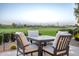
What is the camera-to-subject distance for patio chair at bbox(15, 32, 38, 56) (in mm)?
3184

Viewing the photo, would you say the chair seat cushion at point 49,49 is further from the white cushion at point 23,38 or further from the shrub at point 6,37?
the shrub at point 6,37

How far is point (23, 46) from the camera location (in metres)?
3.23

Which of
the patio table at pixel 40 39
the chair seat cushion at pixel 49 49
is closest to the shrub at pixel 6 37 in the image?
the patio table at pixel 40 39

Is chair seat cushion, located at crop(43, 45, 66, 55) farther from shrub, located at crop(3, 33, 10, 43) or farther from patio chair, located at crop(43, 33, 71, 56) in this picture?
shrub, located at crop(3, 33, 10, 43)

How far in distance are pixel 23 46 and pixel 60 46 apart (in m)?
0.78

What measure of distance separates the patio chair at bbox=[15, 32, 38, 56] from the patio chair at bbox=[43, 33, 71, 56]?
1.07 ft

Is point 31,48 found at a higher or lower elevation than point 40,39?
lower

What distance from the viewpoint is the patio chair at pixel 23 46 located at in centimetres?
318

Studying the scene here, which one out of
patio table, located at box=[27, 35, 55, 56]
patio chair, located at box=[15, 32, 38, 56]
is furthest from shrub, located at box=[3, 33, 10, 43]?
patio table, located at box=[27, 35, 55, 56]

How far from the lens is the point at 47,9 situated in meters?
3.15

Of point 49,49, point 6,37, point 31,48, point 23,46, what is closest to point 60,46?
point 49,49

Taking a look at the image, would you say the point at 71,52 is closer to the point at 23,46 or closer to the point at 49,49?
the point at 49,49

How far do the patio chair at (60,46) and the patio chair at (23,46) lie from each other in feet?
1.07

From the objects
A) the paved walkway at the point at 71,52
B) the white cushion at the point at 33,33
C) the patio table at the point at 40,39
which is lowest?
the paved walkway at the point at 71,52
